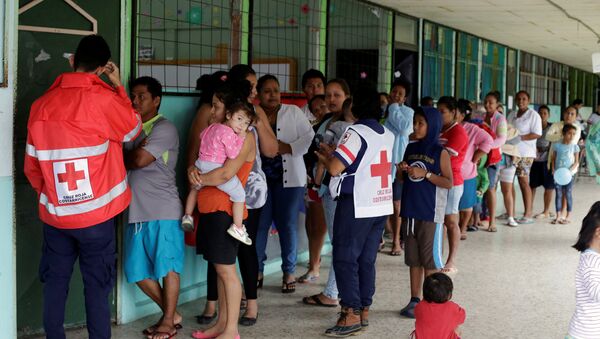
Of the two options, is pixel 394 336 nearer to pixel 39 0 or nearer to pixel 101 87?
pixel 101 87

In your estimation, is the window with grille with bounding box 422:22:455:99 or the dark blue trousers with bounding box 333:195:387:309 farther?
the window with grille with bounding box 422:22:455:99

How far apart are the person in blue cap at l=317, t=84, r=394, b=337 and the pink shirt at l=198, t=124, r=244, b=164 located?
586mm

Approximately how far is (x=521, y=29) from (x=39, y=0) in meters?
7.51

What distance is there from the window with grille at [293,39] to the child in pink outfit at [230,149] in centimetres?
262

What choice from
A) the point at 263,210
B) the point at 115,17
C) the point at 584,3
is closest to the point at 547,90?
the point at 584,3

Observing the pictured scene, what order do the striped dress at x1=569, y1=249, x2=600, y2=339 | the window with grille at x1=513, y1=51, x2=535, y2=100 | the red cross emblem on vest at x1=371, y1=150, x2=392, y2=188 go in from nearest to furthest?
1. the striped dress at x1=569, y1=249, x2=600, y2=339
2. the red cross emblem on vest at x1=371, y1=150, x2=392, y2=188
3. the window with grille at x1=513, y1=51, x2=535, y2=100

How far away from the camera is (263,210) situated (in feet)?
16.4

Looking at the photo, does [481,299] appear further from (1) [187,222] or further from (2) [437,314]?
(1) [187,222]

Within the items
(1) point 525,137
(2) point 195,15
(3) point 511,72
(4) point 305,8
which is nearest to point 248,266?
(2) point 195,15

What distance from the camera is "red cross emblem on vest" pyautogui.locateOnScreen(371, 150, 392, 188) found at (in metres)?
4.16

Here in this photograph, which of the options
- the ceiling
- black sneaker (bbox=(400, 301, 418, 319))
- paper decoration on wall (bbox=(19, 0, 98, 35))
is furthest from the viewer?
the ceiling

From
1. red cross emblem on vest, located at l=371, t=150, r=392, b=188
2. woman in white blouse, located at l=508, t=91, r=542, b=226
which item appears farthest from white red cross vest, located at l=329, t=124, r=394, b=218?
woman in white blouse, located at l=508, t=91, r=542, b=226

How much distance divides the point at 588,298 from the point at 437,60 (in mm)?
6629

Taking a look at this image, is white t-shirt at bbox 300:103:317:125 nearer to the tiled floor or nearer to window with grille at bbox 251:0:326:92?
window with grille at bbox 251:0:326:92
